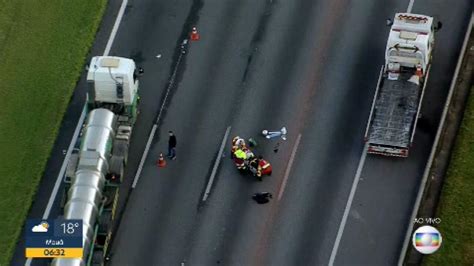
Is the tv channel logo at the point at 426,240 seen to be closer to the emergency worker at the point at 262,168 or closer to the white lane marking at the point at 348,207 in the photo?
the white lane marking at the point at 348,207

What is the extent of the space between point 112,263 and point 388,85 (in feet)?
60.0

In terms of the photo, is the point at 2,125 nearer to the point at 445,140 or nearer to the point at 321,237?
the point at 321,237

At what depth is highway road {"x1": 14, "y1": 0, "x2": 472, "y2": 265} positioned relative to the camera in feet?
241

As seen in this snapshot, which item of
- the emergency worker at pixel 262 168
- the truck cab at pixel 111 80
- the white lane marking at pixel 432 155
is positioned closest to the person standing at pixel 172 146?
the truck cab at pixel 111 80

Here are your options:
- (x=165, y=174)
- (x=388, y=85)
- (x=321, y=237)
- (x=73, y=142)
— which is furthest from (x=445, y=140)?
(x=73, y=142)

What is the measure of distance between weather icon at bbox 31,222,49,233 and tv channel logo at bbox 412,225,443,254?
18558 millimetres

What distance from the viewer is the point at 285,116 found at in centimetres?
7856

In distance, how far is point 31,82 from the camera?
263 feet

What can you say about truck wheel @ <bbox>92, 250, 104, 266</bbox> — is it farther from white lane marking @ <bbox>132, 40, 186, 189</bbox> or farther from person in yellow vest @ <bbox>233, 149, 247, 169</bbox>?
person in yellow vest @ <bbox>233, 149, 247, 169</bbox>

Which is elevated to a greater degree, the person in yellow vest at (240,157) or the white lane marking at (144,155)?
the person in yellow vest at (240,157)

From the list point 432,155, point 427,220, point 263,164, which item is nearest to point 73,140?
point 263,164

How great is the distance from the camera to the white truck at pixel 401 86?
75.6m

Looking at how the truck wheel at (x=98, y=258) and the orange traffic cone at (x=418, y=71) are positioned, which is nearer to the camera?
the truck wheel at (x=98, y=258)

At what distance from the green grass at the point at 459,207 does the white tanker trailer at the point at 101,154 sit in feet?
55.7
